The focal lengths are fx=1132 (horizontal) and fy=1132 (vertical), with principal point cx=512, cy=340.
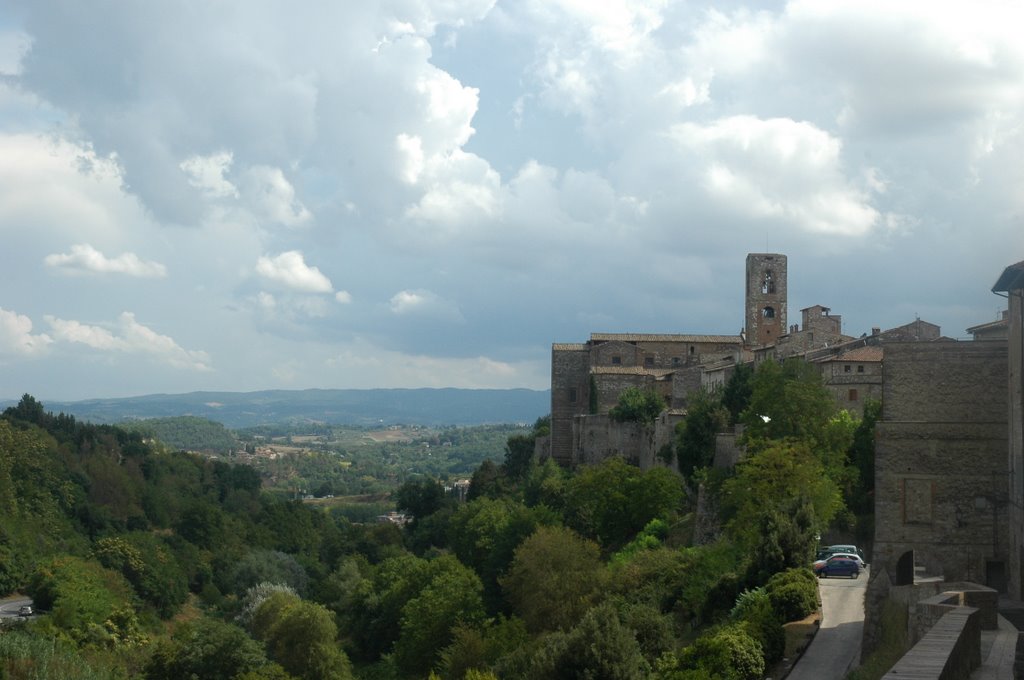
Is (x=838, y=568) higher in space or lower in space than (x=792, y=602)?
lower

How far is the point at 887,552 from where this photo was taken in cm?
2714

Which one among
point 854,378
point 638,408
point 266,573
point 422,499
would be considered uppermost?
point 854,378

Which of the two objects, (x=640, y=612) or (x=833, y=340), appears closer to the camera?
(x=640, y=612)

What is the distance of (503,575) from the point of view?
4859 cm

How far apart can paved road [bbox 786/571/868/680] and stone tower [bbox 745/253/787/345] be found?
2050 inches

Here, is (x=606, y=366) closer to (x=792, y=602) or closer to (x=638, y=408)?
(x=638, y=408)

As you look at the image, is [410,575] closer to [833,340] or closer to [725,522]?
[725,522]

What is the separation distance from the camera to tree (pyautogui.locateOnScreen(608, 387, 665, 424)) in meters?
62.4

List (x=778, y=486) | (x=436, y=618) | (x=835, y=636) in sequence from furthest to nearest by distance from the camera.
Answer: (x=436, y=618) < (x=778, y=486) < (x=835, y=636)

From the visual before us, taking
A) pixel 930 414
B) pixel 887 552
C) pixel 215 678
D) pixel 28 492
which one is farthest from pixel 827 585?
pixel 28 492

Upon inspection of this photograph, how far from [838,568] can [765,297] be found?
5161cm

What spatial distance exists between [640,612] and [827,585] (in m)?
5.81

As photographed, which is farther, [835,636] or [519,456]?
[519,456]

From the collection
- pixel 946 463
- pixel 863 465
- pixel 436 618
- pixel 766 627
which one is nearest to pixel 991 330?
pixel 863 465
